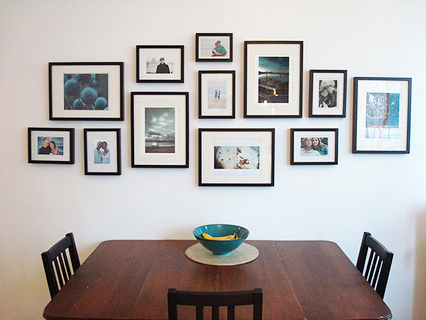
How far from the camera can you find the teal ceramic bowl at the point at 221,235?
182cm

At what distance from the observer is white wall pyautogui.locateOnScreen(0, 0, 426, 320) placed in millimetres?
2223

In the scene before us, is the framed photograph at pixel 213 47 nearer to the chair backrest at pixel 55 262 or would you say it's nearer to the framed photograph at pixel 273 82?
the framed photograph at pixel 273 82

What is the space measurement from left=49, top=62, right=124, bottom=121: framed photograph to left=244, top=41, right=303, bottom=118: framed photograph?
864 mm

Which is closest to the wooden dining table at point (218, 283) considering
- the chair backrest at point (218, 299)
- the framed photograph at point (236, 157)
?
the chair backrest at point (218, 299)

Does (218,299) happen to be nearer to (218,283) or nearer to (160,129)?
(218,283)

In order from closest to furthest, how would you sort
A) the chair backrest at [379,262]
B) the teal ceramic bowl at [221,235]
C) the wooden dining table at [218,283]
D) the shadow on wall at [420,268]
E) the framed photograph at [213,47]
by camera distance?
the wooden dining table at [218,283]
the chair backrest at [379,262]
the teal ceramic bowl at [221,235]
the framed photograph at [213,47]
the shadow on wall at [420,268]

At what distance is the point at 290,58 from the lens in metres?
2.22

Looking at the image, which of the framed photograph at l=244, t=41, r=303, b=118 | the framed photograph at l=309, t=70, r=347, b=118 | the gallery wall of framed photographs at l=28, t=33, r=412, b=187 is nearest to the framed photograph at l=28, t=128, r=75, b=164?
the gallery wall of framed photographs at l=28, t=33, r=412, b=187

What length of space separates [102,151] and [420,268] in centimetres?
233

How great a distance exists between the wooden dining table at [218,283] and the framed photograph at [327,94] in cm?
87

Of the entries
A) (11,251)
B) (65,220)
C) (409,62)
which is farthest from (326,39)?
(11,251)

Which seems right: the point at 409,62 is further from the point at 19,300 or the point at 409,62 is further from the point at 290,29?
the point at 19,300

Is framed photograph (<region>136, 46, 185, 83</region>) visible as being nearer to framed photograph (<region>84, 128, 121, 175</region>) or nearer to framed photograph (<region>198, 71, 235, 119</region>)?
framed photograph (<region>198, 71, 235, 119</region>)

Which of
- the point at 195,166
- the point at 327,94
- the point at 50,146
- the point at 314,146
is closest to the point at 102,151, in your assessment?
the point at 50,146
